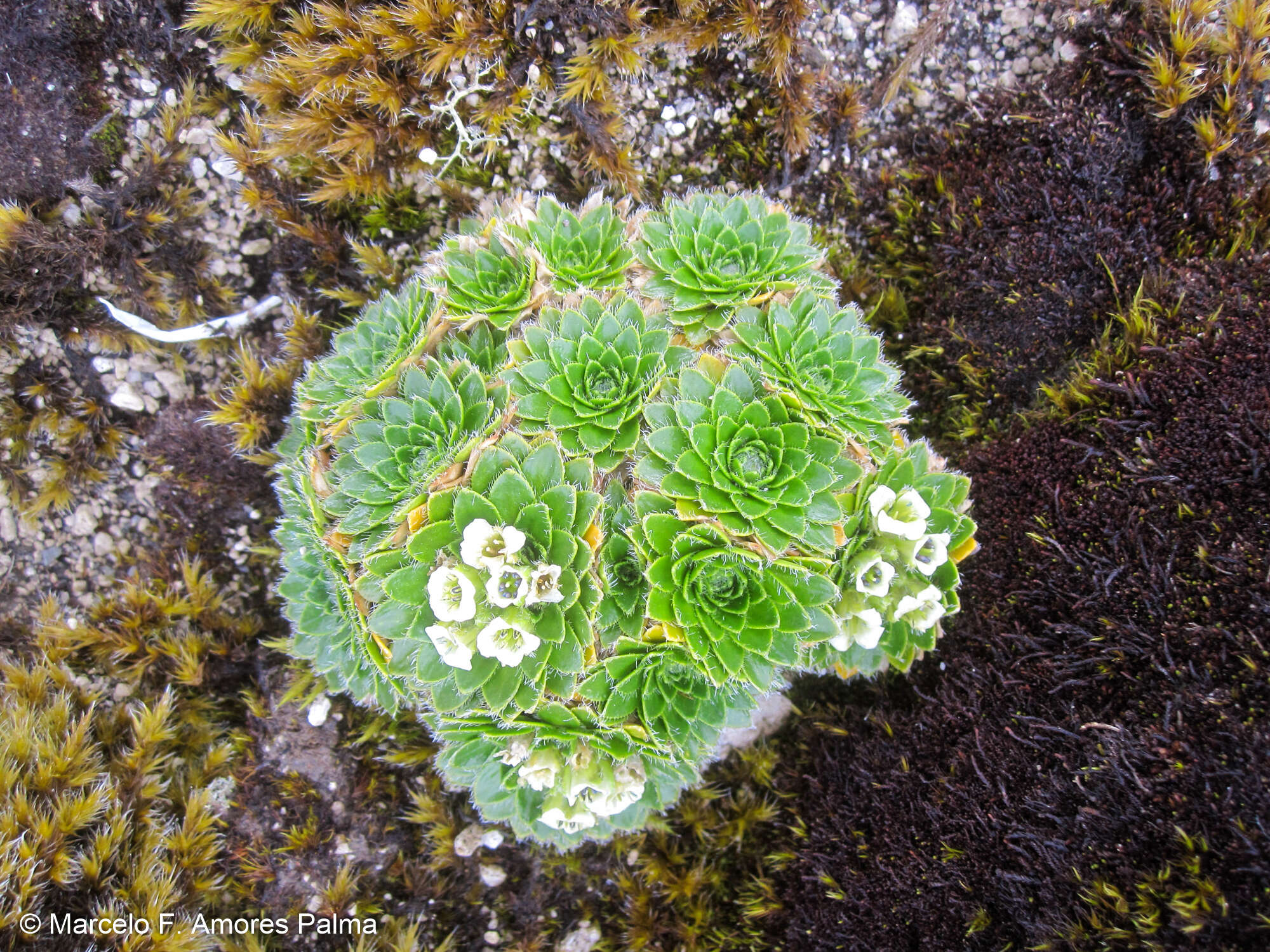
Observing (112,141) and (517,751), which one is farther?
(112,141)

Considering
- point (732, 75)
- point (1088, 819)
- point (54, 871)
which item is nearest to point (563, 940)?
point (54, 871)

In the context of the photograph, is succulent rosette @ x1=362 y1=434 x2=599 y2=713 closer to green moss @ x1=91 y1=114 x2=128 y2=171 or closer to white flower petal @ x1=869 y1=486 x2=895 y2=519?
white flower petal @ x1=869 y1=486 x2=895 y2=519

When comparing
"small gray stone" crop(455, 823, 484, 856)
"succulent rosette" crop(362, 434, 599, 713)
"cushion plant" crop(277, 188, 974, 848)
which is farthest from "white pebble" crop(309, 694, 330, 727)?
"succulent rosette" crop(362, 434, 599, 713)

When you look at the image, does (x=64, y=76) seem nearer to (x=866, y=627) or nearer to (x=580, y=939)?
(x=866, y=627)

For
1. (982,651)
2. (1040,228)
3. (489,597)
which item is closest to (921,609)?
(982,651)

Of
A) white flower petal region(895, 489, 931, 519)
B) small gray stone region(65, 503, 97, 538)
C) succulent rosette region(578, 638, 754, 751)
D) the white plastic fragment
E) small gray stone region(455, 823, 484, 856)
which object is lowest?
small gray stone region(455, 823, 484, 856)

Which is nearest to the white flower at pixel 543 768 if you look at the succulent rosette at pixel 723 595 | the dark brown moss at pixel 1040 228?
the succulent rosette at pixel 723 595

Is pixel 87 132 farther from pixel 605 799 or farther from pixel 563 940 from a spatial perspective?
pixel 563 940
